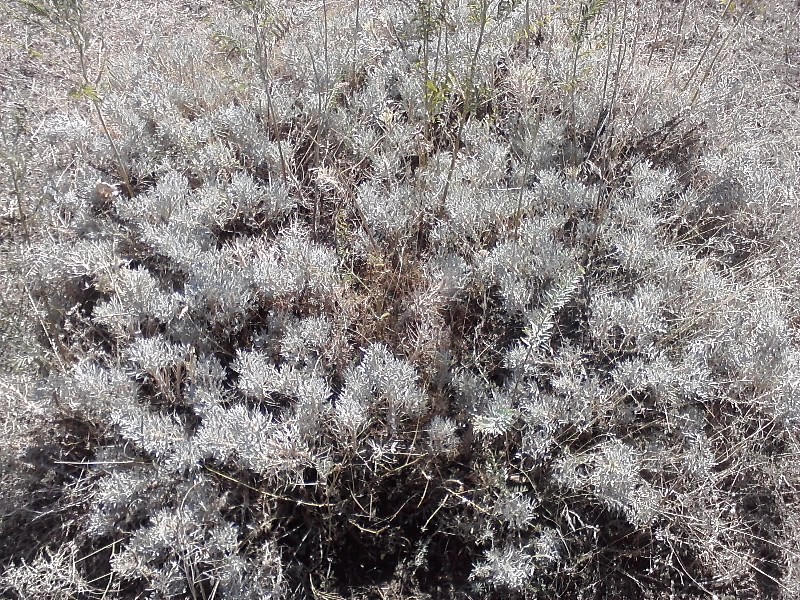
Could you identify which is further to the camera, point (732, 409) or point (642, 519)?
point (732, 409)

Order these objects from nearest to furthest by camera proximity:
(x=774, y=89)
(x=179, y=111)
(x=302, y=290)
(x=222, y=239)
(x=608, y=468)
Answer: (x=608, y=468) < (x=302, y=290) < (x=222, y=239) < (x=179, y=111) < (x=774, y=89)

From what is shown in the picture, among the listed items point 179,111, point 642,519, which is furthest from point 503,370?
point 179,111

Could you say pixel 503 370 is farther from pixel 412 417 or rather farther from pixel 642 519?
pixel 642 519

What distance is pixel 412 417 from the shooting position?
2.59 m

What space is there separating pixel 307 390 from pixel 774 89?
10.3 ft

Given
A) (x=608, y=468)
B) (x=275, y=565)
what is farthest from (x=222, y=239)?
(x=608, y=468)

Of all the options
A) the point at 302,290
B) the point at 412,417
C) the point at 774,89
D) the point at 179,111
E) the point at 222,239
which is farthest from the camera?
the point at 774,89

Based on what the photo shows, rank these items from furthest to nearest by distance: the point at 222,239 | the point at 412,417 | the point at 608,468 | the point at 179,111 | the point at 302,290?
the point at 179,111
the point at 222,239
the point at 302,290
the point at 412,417
the point at 608,468

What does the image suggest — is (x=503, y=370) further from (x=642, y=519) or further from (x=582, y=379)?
(x=642, y=519)

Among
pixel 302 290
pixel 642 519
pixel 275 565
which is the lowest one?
pixel 275 565

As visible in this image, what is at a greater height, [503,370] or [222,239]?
[222,239]

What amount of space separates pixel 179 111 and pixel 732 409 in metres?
2.82

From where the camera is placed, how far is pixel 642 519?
245 cm

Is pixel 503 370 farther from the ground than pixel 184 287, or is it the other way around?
pixel 184 287
